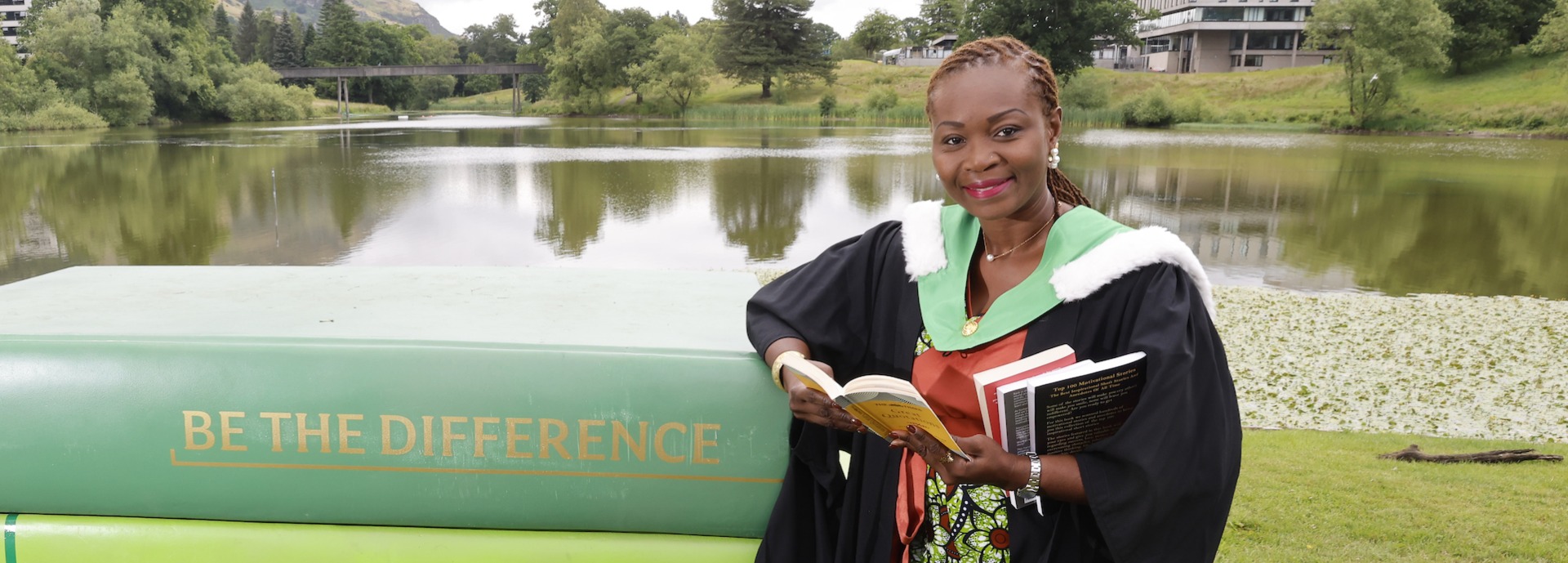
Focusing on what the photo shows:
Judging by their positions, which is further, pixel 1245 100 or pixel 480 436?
pixel 1245 100

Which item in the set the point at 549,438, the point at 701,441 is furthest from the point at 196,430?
the point at 701,441

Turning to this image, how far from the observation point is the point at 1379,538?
343cm

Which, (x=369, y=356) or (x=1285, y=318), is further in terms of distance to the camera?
(x=1285, y=318)

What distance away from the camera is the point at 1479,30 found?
46.6 meters

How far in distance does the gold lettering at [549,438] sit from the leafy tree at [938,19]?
7410 cm

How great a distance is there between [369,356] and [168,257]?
41.5 feet

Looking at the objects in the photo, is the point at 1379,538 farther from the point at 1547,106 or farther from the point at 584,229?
the point at 1547,106

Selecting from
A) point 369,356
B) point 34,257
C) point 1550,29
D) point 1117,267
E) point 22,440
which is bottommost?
point 34,257

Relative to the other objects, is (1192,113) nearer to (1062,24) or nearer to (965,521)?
(1062,24)

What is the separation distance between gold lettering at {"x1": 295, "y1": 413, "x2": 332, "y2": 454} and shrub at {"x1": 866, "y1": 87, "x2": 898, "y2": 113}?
164 feet

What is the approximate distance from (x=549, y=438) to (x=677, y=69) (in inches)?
2240

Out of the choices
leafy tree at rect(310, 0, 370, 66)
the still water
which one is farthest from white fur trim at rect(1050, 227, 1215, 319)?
leafy tree at rect(310, 0, 370, 66)

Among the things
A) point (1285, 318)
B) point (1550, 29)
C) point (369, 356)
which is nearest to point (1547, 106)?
point (1550, 29)

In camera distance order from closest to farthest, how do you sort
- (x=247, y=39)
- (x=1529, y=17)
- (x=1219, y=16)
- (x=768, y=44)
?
(x=1529, y=17)
(x=768, y=44)
(x=1219, y=16)
(x=247, y=39)
